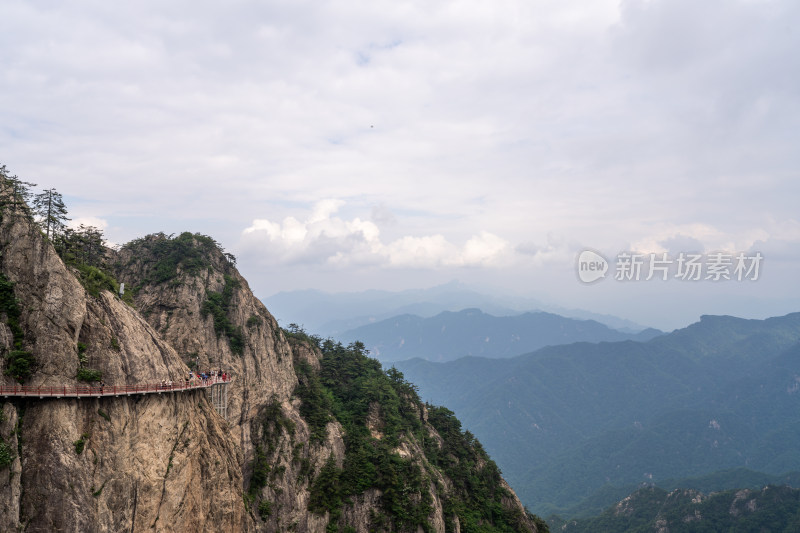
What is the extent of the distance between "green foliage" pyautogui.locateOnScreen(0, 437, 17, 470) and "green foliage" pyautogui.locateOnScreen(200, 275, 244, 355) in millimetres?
31126

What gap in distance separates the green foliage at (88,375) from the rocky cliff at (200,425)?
34cm

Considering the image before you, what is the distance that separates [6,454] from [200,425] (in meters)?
14.7

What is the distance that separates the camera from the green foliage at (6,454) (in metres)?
26.3

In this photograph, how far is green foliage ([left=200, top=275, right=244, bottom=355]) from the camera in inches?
2288

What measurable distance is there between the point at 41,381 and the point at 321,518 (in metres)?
35.8

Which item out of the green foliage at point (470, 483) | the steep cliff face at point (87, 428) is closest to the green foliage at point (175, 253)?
the steep cliff face at point (87, 428)

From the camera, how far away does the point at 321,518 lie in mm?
54156

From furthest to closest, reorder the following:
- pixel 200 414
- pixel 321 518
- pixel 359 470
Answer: pixel 359 470 → pixel 321 518 → pixel 200 414

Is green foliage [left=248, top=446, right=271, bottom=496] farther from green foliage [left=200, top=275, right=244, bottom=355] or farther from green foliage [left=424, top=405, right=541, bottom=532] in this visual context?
green foliage [left=424, top=405, right=541, bottom=532]

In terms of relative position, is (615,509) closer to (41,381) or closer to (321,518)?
(321,518)

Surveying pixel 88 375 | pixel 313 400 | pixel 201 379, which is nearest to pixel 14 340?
pixel 88 375

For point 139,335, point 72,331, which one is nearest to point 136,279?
point 139,335

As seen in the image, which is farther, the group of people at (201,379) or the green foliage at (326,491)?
the green foliage at (326,491)

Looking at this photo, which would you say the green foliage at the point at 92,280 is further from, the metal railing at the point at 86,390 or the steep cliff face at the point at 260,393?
the steep cliff face at the point at 260,393
